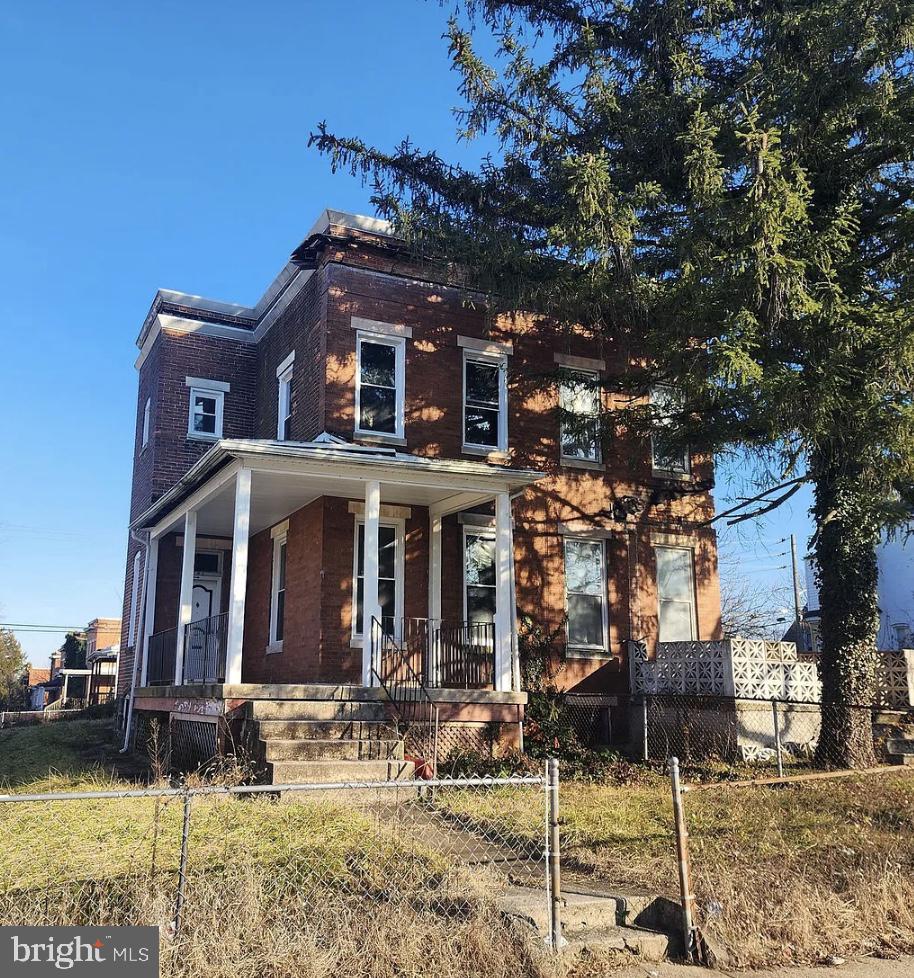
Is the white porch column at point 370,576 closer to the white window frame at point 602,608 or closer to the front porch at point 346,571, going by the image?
the front porch at point 346,571

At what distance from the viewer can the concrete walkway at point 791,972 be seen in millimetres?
5996

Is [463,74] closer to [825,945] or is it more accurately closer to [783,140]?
[783,140]

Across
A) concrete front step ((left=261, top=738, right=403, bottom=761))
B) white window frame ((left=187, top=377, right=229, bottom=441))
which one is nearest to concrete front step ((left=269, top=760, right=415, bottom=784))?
concrete front step ((left=261, top=738, right=403, bottom=761))

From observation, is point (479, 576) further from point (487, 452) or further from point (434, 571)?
point (487, 452)

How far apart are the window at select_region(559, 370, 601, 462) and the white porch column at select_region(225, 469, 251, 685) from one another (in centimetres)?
566

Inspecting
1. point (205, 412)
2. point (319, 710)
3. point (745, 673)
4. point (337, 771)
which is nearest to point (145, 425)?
point (205, 412)

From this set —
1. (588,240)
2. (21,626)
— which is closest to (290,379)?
Answer: (588,240)

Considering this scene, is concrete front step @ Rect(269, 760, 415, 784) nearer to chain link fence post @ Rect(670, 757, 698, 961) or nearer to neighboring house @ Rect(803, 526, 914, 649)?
chain link fence post @ Rect(670, 757, 698, 961)

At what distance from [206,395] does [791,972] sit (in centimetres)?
1714

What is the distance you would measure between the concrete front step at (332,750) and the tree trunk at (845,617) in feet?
20.8

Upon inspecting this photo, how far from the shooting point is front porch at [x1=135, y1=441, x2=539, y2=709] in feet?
43.7

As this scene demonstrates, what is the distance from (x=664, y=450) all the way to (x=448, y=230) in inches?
189

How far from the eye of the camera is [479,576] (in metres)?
16.6
